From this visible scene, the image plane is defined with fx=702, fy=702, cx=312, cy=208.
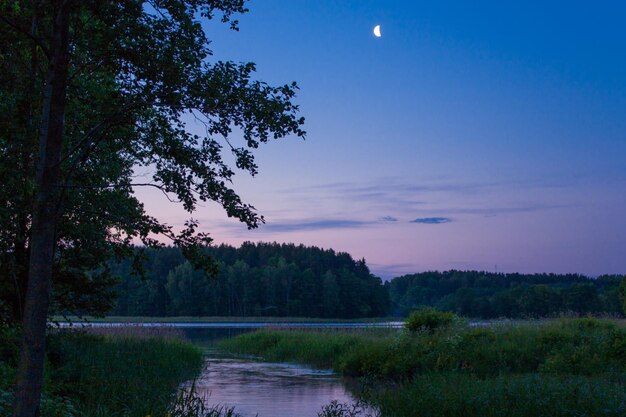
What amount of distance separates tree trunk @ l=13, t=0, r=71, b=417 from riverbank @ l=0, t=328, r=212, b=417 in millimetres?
2056

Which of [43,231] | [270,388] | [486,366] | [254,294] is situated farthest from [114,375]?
[254,294]

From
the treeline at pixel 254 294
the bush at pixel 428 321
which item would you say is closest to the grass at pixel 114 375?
the bush at pixel 428 321

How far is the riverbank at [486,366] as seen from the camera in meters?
14.7

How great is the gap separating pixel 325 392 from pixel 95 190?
38.0ft

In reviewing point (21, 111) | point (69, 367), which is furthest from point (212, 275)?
point (69, 367)

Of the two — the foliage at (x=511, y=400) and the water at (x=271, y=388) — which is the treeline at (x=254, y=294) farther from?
the foliage at (x=511, y=400)

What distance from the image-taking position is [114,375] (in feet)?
60.7

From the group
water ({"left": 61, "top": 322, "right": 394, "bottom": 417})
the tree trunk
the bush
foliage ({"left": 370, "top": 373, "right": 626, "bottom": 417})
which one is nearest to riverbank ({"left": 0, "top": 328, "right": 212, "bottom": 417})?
water ({"left": 61, "top": 322, "right": 394, "bottom": 417})

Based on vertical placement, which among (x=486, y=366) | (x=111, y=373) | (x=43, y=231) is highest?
(x=43, y=231)

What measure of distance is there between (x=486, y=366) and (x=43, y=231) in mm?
18404

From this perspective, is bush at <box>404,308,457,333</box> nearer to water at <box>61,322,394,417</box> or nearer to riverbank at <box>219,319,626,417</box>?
riverbank at <box>219,319,626,417</box>

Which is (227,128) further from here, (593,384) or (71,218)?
(593,384)

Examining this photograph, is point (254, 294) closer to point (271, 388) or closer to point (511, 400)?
point (271, 388)

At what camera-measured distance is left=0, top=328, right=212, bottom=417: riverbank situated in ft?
40.5
